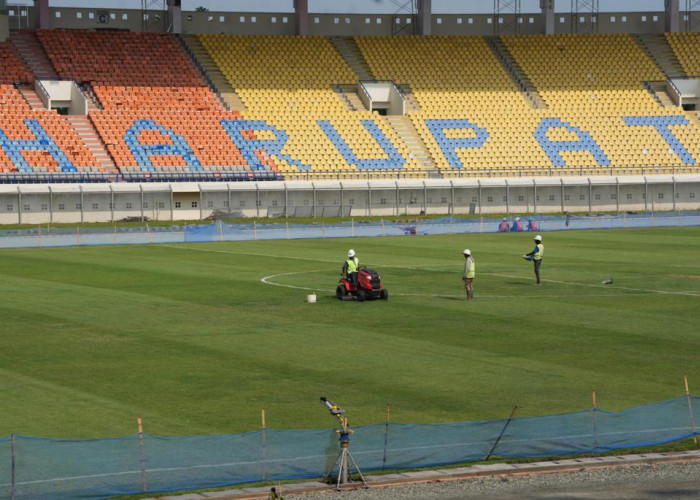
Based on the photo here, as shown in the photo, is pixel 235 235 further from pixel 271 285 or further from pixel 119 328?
pixel 119 328

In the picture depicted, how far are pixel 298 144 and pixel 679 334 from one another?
5819 centimetres

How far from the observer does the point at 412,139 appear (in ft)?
302

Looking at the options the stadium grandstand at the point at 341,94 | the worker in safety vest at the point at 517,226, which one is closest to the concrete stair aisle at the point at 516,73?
the stadium grandstand at the point at 341,94

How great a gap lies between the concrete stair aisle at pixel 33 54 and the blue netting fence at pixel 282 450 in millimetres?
73239

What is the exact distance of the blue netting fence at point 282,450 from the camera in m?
17.8

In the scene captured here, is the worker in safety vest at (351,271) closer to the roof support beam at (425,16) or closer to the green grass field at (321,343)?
the green grass field at (321,343)

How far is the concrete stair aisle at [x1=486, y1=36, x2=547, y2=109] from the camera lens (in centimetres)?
→ 9869

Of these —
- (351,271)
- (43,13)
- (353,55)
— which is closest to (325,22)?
(353,55)

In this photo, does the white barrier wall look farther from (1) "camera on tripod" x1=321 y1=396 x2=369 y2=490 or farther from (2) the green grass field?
(1) "camera on tripod" x1=321 y1=396 x2=369 y2=490

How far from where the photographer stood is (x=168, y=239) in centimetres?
6744

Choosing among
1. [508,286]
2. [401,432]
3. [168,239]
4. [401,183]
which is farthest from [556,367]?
[401,183]

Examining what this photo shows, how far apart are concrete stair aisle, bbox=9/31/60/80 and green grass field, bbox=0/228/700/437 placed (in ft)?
127

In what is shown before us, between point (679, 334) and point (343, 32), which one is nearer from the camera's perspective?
point (679, 334)

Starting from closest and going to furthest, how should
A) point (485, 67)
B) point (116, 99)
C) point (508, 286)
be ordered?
1. point (508, 286)
2. point (116, 99)
3. point (485, 67)
